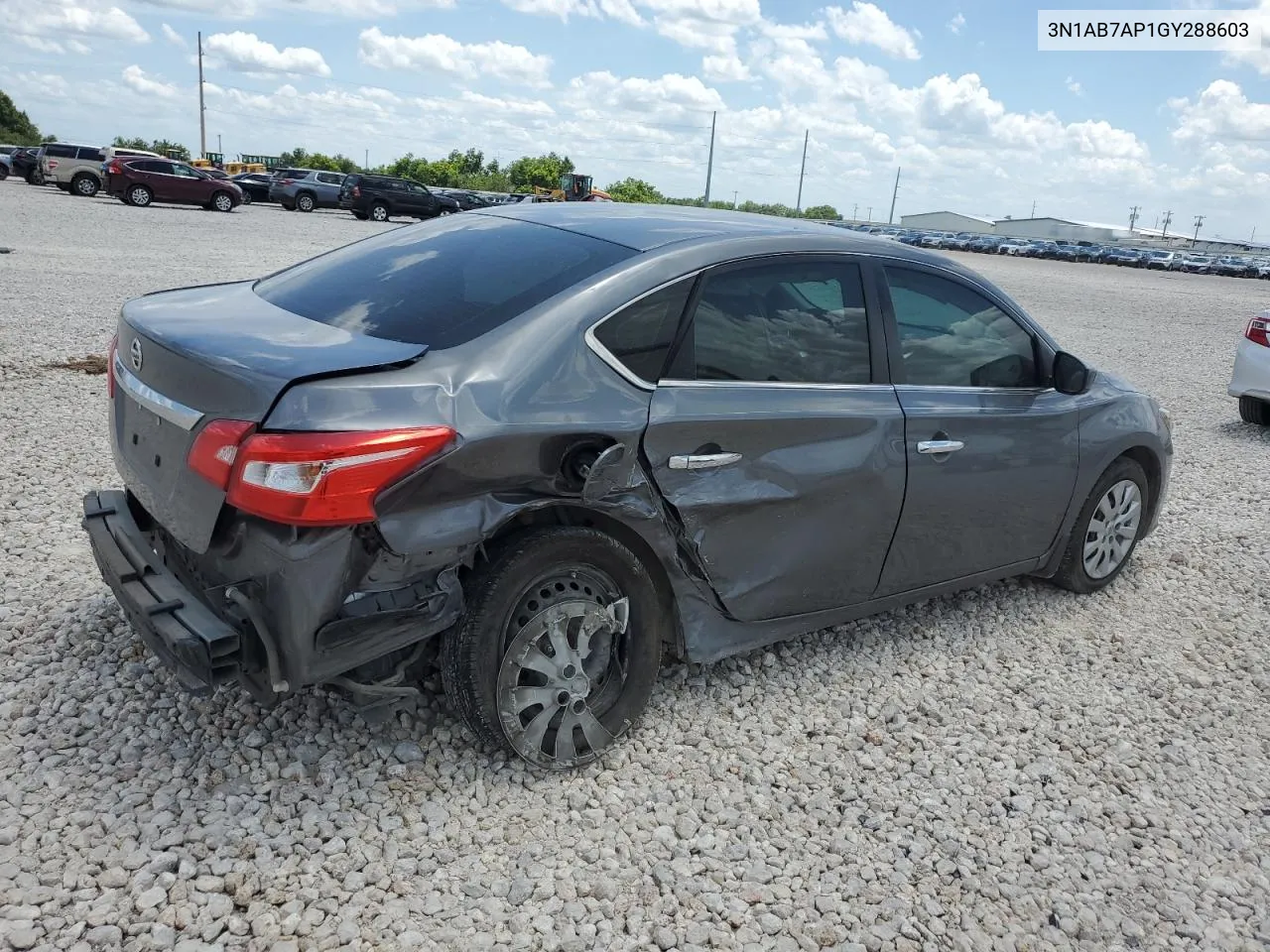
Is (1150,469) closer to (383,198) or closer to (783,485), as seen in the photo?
(783,485)

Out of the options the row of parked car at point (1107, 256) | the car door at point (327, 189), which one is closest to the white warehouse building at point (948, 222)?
Answer: the row of parked car at point (1107, 256)

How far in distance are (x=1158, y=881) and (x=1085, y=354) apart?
12.1m

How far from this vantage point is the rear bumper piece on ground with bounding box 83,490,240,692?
2477 mm

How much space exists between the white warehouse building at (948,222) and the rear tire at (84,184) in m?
129

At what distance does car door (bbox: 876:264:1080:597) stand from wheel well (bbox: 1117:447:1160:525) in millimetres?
626

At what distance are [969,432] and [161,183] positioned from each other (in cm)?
3067

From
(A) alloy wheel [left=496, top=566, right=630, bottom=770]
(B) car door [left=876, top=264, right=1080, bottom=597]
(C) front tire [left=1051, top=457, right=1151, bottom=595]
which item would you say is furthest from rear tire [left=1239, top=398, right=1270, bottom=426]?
(A) alloy wheel [left=496, top=566, right=630, bottom=770]

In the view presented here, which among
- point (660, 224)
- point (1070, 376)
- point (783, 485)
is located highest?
point (660, 224)

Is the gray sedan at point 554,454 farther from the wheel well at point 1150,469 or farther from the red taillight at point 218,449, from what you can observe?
the wheel well at point 1150,469

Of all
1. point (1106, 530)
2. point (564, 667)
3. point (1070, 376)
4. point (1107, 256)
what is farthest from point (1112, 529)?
point (1107, 256)

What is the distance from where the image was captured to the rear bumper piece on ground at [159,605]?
2477mm

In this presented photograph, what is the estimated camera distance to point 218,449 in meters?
2.52

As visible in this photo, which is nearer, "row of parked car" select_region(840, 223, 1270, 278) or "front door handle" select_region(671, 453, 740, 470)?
"front door handle" select_region(671, 453, 740, 470)

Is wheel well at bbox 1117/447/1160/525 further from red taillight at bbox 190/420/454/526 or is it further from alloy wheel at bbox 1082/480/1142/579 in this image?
red taillight at bbox 190/420/454/526
